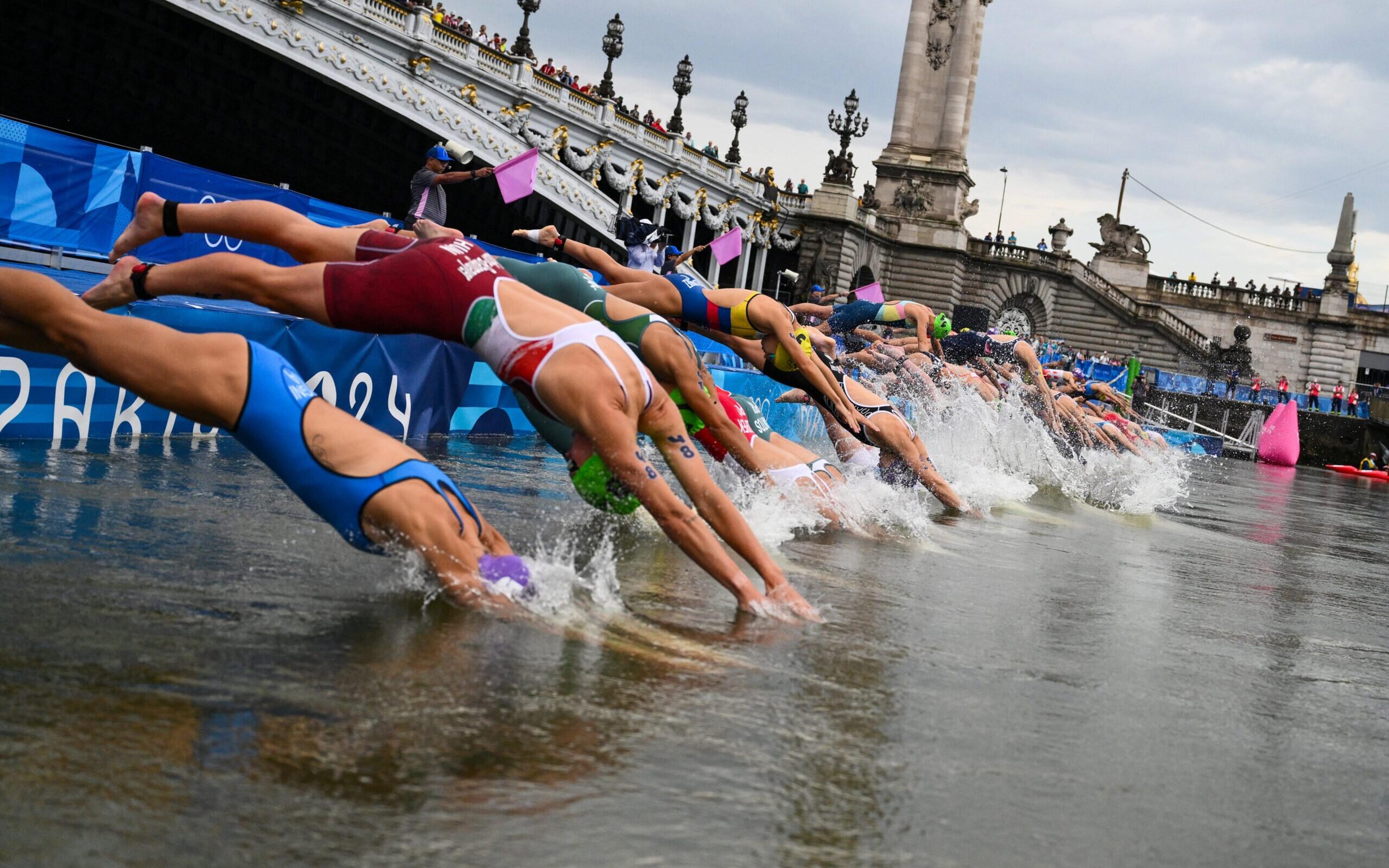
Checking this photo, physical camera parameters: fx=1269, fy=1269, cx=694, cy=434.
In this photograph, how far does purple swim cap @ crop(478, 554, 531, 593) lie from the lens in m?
5.26

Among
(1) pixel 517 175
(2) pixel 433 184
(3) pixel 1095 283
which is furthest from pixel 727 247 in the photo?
(3) pixel 1095 283

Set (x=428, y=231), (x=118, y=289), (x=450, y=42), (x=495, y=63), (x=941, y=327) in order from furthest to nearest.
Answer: (x=495, y=63) < (x=450, y=42) < (x=941, y=327) < (x=428, y=231) < (x=118, y=289)

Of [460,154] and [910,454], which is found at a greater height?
[460,154]

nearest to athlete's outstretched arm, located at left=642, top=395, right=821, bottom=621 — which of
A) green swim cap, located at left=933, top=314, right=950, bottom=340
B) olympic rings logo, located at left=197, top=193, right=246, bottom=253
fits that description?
olympic rings logo, located at left=197, top=193, right=246, bottom=253

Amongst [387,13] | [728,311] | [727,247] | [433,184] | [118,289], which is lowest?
[118,289]

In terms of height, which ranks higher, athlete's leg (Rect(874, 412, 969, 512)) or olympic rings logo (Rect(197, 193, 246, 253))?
olympic rings logo (Rect(197, 193, 246, 253))

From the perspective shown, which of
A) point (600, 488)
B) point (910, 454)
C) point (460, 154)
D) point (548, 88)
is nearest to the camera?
point (600, 488)

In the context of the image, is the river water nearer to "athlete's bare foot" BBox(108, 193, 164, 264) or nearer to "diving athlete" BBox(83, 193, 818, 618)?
"diving athlete" BBox(83, 193, 818, 618)

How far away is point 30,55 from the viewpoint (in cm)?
2891

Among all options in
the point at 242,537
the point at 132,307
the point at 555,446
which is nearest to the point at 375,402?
the point at 132,307

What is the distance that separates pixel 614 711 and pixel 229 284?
10.6ft

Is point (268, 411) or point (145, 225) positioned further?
point (145, 225)

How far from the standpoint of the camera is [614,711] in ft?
13.7

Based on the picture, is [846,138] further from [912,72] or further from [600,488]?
[600,488]
